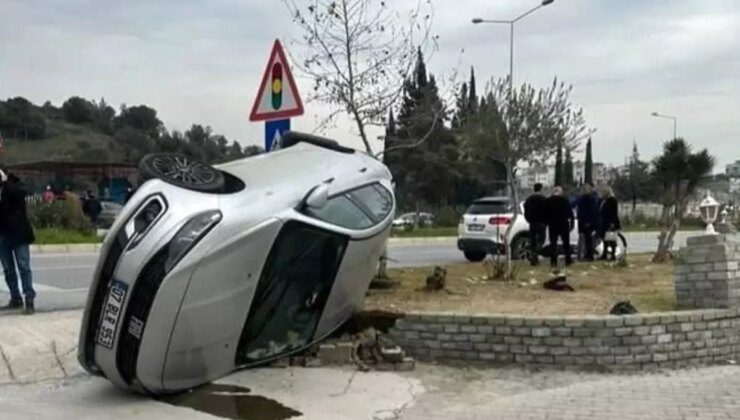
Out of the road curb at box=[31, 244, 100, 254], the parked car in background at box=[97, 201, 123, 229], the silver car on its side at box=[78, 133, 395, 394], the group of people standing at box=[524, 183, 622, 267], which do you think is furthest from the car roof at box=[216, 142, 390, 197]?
the parked car in background at box=[97, 201, 123, 229]

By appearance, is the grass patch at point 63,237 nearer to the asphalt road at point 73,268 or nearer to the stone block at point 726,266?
the asphalt road at point 73,268

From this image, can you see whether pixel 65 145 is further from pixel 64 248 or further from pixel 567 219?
pixel 567 219

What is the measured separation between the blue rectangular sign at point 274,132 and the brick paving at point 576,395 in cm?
268

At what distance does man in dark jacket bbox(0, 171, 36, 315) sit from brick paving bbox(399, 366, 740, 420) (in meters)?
5.36

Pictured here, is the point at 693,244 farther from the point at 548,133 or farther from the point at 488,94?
the point at 488,94

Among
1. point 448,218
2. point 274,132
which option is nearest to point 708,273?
point 274,132

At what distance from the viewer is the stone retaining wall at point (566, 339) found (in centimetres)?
754

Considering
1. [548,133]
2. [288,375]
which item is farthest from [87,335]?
[548,133]

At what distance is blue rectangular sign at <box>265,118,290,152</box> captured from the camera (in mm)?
8078

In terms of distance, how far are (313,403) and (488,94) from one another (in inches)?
625

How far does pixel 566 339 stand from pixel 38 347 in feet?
16.6

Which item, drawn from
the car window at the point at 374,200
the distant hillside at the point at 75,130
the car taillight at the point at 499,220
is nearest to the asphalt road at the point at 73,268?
the car taillight at the point at 499,220

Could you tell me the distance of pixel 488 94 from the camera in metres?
21.2

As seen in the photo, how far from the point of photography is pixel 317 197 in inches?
267
